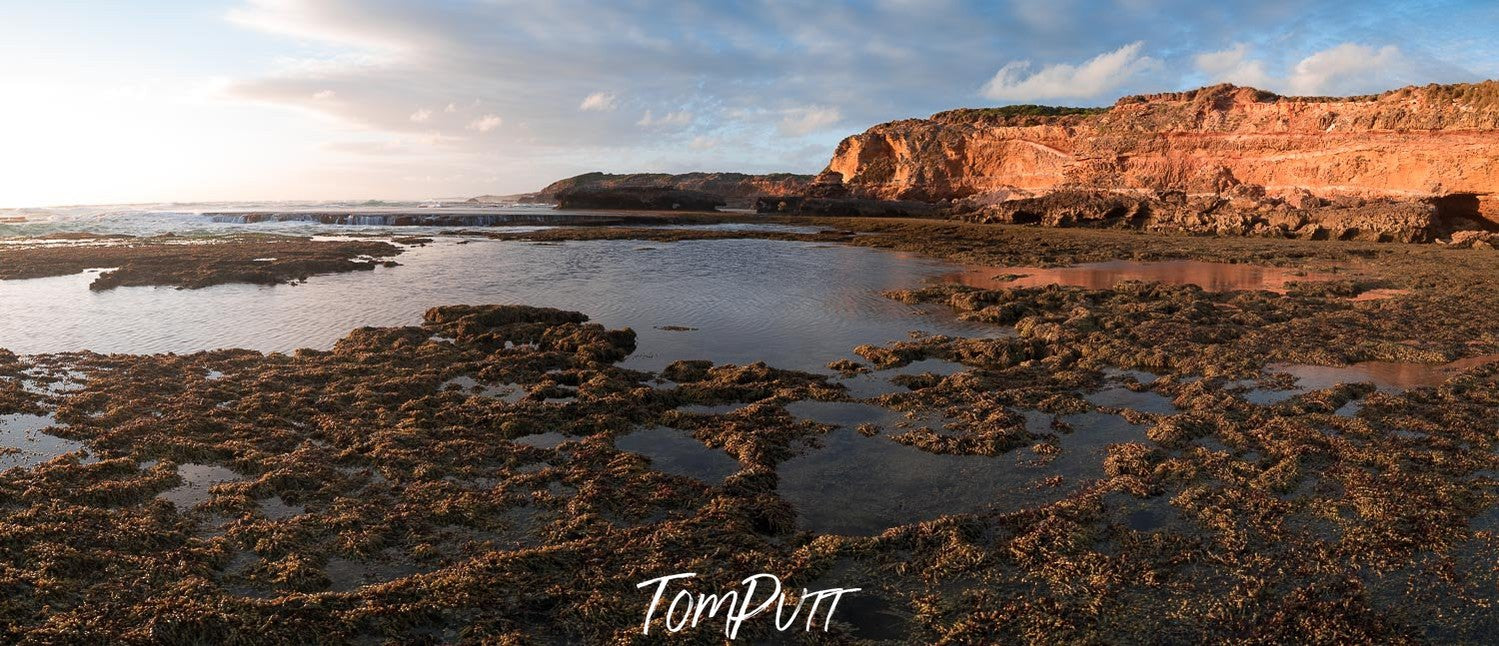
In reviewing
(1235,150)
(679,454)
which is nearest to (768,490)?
(679,454)

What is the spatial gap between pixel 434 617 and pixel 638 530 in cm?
167

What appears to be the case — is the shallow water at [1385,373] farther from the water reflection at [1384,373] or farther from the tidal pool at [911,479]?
the tidal pool at [911,479]

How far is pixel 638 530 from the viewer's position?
5883 mm

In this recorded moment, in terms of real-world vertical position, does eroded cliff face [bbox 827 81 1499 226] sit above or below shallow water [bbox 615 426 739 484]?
above

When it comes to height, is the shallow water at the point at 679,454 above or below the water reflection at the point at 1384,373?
below

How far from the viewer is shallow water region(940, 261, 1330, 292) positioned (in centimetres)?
1992

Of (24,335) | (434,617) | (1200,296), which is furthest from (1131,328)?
(24,335)

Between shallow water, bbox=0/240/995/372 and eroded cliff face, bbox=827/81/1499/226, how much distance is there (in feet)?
80.8

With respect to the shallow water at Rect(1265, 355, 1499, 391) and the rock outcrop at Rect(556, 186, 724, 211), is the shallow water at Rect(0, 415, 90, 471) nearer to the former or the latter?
the shallow water at Rect(1265, 355, 1499, 391)

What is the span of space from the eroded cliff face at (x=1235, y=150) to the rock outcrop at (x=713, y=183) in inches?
1032

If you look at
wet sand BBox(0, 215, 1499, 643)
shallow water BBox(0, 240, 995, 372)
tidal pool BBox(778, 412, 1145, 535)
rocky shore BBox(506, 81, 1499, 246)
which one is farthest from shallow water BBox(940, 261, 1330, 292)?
rocky shore BBox(506, 81, 1499, 246)

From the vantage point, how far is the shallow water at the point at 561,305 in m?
13.1

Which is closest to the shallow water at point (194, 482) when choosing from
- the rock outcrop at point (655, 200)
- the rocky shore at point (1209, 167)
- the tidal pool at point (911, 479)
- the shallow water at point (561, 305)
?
the tidal pool at point (911, 479)

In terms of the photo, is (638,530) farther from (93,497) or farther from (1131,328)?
(1131,328)
